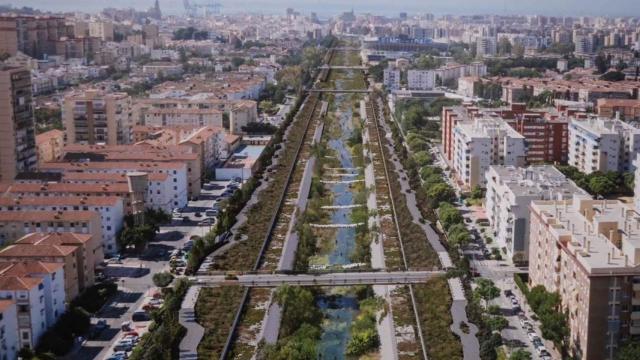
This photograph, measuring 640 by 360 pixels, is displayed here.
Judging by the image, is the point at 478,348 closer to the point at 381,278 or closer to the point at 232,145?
the point at 381,278

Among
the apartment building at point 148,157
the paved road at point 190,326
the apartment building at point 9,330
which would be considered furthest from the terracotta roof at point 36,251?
the apartment building at point 148,157

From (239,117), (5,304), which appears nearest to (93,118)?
(239,117)

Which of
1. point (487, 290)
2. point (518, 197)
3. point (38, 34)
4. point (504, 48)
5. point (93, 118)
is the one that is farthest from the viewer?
point (504, 48)

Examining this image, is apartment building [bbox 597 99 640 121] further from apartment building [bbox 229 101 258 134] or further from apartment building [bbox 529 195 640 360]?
apartment building [bbox 529 195 640 360]

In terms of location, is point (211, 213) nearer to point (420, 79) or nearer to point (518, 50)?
point (420, 79)

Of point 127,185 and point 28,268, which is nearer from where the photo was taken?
point 28,268

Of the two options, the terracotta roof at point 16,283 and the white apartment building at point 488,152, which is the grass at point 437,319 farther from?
the white apartment building at point 488,152
